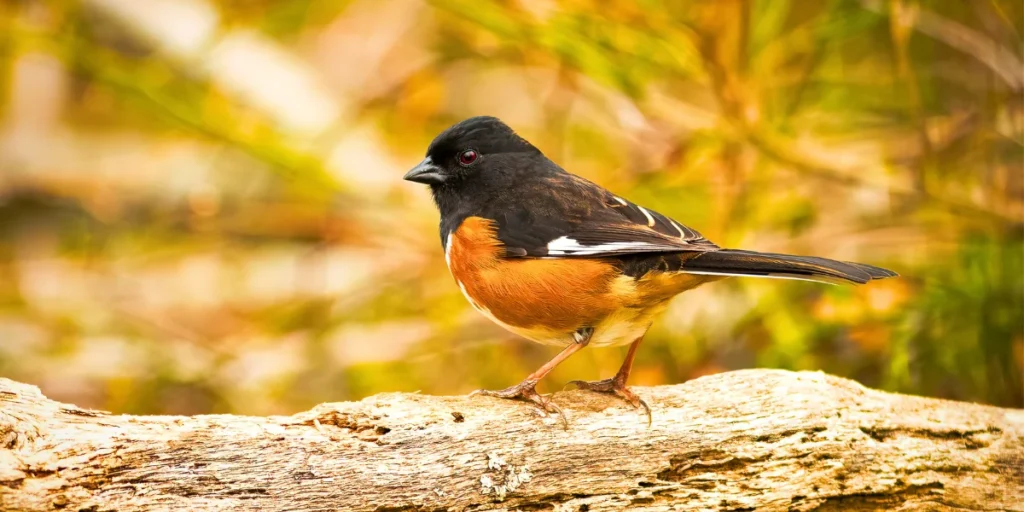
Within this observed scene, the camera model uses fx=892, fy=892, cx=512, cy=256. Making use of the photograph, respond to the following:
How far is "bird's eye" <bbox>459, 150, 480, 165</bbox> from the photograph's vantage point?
8.19ft

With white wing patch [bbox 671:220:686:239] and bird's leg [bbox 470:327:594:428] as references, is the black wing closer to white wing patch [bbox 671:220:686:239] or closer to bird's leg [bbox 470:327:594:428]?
white wing patch [bbox 671:220:686:239]

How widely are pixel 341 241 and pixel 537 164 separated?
2274 millimetres

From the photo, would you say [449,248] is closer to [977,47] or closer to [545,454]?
[545,454]

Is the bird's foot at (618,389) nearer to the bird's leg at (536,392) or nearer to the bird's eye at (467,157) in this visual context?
the bird's leg at (536,392)

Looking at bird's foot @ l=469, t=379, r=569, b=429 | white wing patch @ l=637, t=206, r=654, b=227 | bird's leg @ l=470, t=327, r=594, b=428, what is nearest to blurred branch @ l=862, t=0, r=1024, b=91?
white wing patch @ l=637, t=206, r=654, b=227

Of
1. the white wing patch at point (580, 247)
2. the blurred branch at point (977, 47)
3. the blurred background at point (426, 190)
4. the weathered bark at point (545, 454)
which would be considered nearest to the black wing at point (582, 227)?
the white wing patch at point (580, 247)

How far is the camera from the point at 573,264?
7.07 feet

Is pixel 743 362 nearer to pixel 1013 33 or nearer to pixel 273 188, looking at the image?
pixel 1013 33

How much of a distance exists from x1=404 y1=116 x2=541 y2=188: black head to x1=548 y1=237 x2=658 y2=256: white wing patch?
38cm

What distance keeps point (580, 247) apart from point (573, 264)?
5cm

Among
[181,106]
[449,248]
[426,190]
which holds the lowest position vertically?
[449,248]

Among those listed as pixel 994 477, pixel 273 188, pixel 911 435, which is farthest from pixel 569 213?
pixel 273 188

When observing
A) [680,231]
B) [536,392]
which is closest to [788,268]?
[680,231]

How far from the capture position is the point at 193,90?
155 inches
